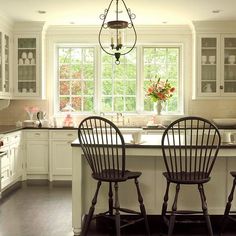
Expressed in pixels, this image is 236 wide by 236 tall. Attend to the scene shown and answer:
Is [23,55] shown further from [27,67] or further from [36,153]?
[36,153]

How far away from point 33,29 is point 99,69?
4.11 feet

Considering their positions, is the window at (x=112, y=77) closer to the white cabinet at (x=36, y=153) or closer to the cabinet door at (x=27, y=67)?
the cabinet door at (x=27, y=67)

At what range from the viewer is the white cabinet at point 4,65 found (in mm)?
5902

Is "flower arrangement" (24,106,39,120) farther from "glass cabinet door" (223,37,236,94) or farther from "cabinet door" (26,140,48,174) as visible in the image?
"glass cabinet door" (223,37,236,94)

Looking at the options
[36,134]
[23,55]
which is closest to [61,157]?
[36,134]

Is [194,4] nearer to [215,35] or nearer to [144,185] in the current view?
[215,35]

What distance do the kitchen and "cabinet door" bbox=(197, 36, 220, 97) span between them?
4 cm

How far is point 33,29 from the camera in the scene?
21.0ft

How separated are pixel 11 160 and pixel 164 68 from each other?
9.72ft

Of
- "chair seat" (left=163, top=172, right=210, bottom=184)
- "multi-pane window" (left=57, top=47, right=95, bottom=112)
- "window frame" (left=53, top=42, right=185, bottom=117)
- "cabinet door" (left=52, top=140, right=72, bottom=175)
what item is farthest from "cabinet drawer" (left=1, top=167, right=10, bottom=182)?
"chair seat" (left=163, top=172, right=210, bottom=184)

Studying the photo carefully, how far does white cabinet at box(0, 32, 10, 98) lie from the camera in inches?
232

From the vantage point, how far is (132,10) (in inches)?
219

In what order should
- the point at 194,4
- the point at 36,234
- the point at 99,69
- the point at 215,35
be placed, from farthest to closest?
the point at 99,69, the point at 215,35, the point at 194,4, the point at 36,234

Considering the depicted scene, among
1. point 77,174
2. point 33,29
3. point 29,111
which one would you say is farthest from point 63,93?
point 77,174
